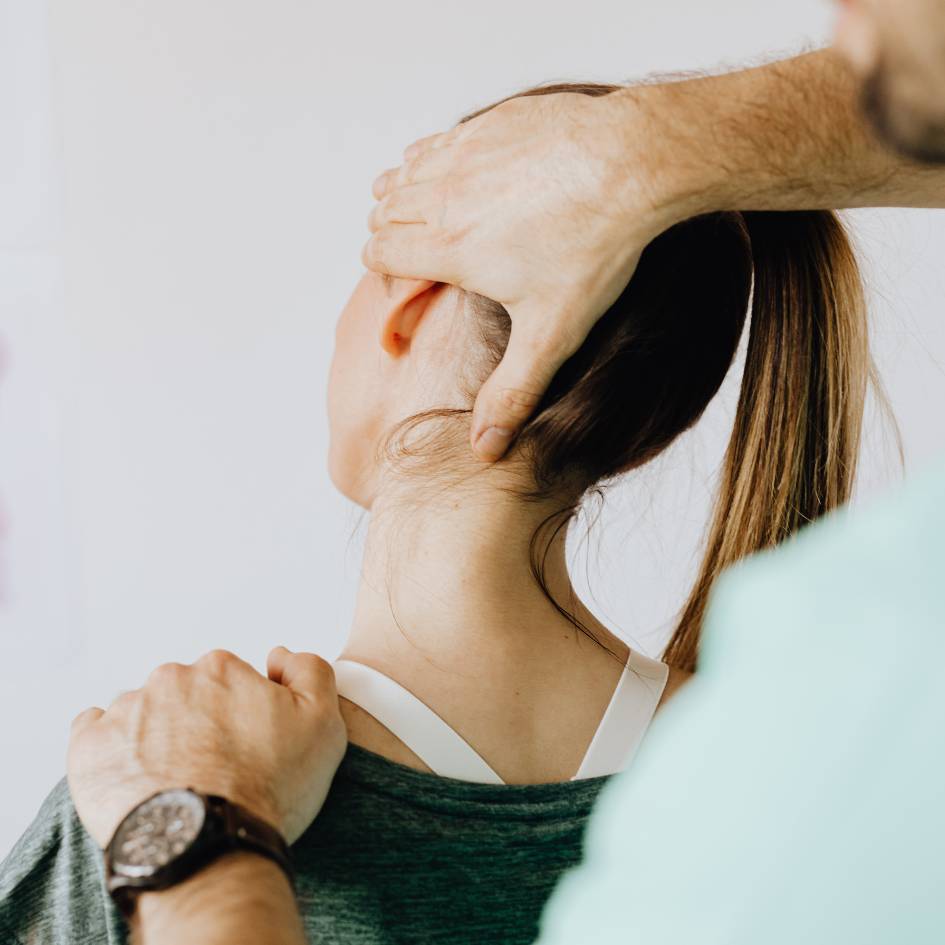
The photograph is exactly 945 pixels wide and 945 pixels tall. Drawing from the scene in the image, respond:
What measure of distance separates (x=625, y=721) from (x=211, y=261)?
4.19ft

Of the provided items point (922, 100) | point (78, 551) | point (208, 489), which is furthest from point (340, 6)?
point (922, 100)

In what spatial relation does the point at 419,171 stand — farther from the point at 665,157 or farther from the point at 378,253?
the point at 665,157

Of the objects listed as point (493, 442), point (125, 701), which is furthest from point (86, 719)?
point (493, 442)

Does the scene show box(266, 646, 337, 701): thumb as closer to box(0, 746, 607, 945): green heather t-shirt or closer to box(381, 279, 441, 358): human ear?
box(0, 746, 607, 945): green heather t-shirt

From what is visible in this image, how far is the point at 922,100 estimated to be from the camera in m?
0.35

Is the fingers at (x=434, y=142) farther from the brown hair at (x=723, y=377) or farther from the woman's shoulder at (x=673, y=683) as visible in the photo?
the woman's shoulder at (x=673, y=683)

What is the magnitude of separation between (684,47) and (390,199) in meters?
1.11

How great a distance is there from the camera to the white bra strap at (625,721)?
A: 900 mm

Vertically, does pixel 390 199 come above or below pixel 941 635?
above

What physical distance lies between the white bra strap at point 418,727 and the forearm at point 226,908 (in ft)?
0.66

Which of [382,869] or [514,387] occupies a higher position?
[514,387]

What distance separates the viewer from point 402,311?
3.20 ft

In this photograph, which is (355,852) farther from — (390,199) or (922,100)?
(922,100)

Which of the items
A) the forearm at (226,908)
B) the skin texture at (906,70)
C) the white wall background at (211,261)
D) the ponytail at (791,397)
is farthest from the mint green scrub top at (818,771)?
the white wall background at (211,261)
